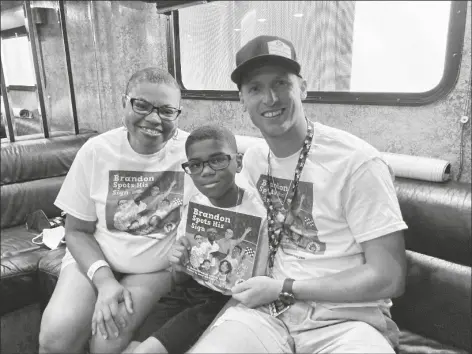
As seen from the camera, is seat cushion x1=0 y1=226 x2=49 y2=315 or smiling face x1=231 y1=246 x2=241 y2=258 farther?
seat cushion x1=0 y1=226 x2=49 y2=315

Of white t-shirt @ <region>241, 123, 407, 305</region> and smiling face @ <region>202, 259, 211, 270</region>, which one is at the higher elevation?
white t-shirt @ <region>241, 123, 407, 305</region>

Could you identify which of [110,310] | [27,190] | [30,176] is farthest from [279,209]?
[30,176]

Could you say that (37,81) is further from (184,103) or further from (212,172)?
(212,172)

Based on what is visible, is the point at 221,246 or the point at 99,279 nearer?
the point at 221,246

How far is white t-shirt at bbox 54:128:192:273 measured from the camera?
5.78 feet

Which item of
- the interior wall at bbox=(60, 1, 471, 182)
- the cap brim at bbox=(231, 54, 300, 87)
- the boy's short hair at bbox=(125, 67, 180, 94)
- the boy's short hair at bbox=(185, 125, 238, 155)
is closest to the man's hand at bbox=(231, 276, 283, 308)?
the boy's short hair at bbox=(185, 125, 238, 155)

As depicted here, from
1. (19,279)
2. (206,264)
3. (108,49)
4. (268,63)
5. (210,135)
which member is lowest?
(19,279)

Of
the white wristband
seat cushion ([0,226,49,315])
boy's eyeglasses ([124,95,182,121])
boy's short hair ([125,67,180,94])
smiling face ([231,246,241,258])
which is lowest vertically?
seat cushion ([0,226,49,315])

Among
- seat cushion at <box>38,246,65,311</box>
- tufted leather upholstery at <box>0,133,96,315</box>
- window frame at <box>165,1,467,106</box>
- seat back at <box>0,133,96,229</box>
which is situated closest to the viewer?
window frame at <box>165,1,467,106</box>

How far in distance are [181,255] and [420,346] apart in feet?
3.71

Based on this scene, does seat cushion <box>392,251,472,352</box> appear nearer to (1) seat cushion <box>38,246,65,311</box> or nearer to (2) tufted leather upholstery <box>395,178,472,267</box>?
(2) tufted leather upholstery <box>395,178,472,267</box>

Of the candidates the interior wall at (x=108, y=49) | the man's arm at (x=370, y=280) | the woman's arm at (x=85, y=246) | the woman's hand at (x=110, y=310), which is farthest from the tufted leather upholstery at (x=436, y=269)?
the interior wall at (x=108, y=49)

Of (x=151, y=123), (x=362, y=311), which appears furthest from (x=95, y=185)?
(x=362, y=311)

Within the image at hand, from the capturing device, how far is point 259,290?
134 cm
